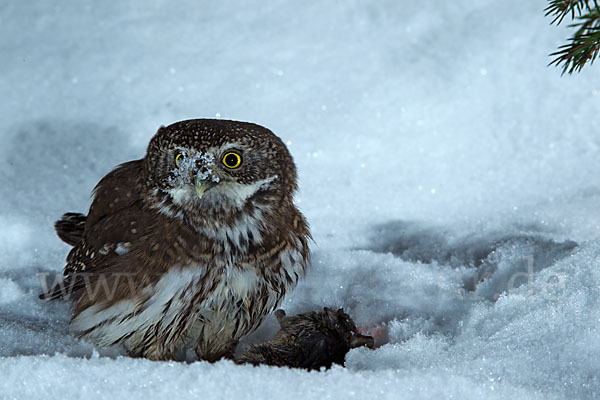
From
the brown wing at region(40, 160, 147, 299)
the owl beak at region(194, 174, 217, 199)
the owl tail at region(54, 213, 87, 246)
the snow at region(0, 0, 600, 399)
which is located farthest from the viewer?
the owl tail at region(54, 213, 87, 246)

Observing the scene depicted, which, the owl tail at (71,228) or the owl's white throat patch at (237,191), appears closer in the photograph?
the owl's white throat patch at (237,191)

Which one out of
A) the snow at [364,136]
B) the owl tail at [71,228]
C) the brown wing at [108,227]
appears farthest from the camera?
the owl tail at [71,228]

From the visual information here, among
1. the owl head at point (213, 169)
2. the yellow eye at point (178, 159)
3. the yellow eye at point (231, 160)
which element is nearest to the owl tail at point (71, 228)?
the owl head at point (213, 169)

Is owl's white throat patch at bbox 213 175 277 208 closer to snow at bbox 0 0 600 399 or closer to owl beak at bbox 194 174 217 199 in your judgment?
owl beak at bbox 194 174 217 199

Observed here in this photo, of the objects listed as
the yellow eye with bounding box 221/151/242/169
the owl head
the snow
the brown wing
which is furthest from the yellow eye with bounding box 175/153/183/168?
the snow

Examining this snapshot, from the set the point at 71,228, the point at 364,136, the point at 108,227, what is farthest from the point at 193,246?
the point at 364,136

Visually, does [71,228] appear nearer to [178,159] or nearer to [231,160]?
[178,159]

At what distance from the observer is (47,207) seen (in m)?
3.26

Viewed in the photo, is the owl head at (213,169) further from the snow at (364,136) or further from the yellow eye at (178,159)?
the snow at (364,136)

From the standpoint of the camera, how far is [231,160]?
7.20 ft

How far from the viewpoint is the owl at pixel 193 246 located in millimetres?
2209

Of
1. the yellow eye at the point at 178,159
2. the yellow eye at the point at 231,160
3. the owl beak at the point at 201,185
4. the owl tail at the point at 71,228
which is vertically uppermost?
the yellow eye at the point at 231,160

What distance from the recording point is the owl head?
2162 mm

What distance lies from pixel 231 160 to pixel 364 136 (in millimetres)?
1530
